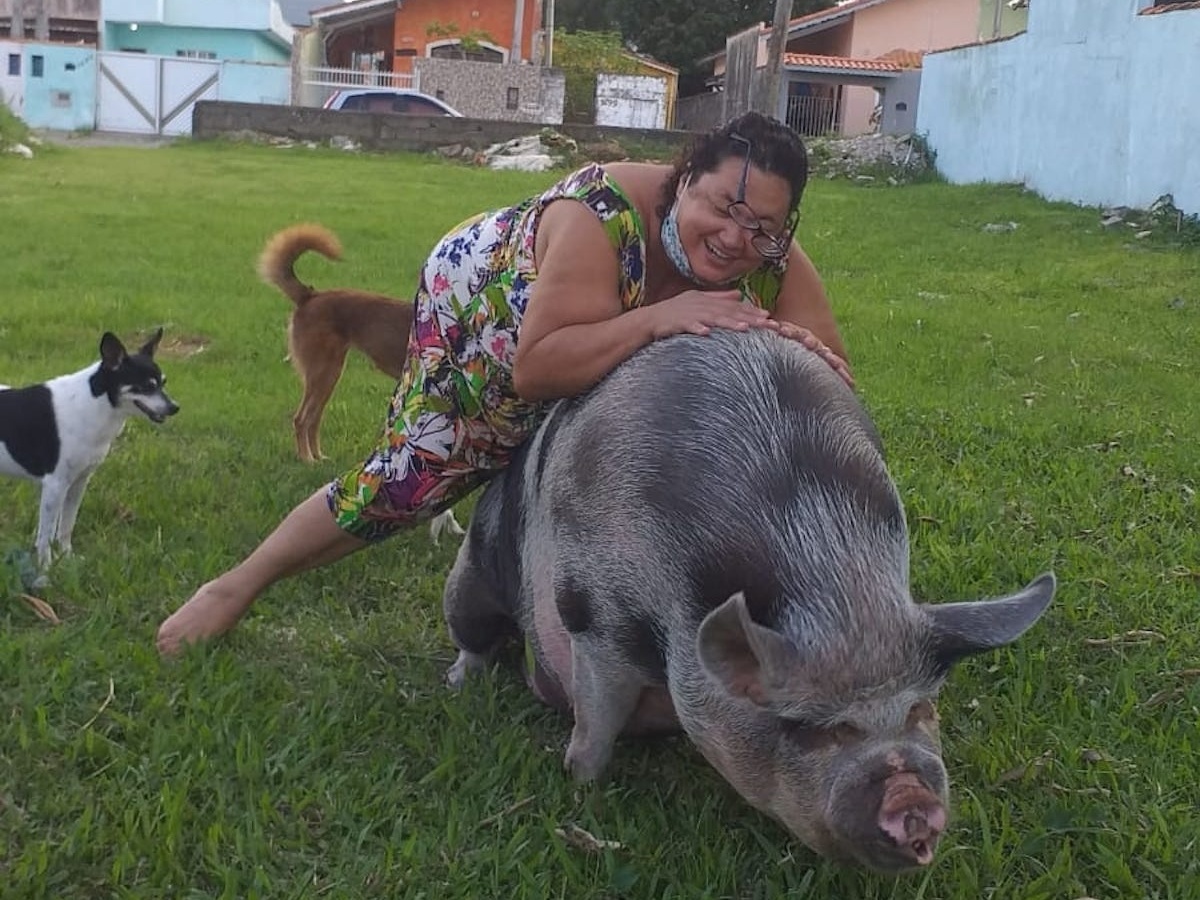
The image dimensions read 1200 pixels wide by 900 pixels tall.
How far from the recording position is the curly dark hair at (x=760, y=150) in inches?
106

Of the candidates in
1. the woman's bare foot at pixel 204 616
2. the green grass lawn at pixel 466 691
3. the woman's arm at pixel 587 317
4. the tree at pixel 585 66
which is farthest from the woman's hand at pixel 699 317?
the tree at pixel 585 66

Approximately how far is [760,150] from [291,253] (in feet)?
11.5

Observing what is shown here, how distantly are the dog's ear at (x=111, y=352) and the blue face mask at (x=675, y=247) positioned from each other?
2348 millimetres

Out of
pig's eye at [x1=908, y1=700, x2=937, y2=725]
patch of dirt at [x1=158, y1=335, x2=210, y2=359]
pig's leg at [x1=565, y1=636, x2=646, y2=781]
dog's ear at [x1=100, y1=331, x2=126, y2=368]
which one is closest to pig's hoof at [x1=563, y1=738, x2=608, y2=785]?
pig's leg at [x1=565, y1=636, x2=646, y2=781]

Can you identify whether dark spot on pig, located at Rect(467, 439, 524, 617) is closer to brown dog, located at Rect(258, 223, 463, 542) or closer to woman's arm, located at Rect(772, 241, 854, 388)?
woman's arm, located at Rect(772, 241, 854, 388)

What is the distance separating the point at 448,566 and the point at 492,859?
1771 millimetres

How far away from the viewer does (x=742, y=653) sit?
2211 millimetres

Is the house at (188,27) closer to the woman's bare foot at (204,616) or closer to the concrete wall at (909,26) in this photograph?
the concrete wall at (909,26)

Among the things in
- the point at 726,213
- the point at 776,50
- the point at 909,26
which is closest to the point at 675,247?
the point at 726,213

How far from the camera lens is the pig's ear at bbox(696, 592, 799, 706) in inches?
83.0

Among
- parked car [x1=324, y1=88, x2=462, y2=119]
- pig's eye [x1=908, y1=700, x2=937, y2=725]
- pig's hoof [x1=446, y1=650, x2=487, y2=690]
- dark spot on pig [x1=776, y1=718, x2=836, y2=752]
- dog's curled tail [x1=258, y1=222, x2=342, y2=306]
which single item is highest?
parked car [x1=324, y1=88, x2=462, y2=119]

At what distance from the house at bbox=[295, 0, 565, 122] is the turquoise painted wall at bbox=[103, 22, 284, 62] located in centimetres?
202

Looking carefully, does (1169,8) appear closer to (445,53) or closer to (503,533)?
(503,533)

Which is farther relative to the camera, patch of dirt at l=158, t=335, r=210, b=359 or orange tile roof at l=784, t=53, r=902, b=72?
orange tile roof at l=784, t=53, r=902, b=72
